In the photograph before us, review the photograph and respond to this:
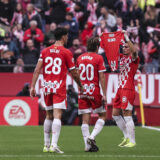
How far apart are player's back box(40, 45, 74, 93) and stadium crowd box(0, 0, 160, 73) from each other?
1148 cm

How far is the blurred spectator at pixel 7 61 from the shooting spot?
23.2m

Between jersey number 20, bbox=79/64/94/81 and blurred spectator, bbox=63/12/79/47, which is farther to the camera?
blurred spectator, bbox=63/12/79/47

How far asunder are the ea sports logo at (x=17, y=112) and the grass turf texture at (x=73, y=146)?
8.05 feet

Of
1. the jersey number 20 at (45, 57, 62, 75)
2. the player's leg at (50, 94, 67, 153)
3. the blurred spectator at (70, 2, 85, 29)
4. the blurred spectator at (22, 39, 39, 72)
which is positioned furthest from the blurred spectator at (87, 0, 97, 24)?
the player's leg at (50, 94, 67, 153)

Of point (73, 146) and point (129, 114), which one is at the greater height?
point (129, 114)

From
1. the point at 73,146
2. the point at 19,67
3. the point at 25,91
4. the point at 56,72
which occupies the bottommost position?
the point at 73,146

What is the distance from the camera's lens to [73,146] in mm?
13758

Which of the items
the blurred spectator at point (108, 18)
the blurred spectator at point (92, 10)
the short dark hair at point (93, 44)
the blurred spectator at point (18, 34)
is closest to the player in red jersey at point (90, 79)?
the short dark hair at point (93, 44)

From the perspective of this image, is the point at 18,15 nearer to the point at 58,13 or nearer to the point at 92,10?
the point at 58,13

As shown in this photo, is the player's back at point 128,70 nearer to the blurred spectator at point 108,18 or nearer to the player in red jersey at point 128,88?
the player in red jersey at point 128,88

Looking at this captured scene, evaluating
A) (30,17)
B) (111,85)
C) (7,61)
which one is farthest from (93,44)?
(30,17)

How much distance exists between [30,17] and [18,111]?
4868 mm

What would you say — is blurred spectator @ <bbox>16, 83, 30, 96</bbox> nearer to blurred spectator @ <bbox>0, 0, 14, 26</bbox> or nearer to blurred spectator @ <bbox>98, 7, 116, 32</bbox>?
blurred spectator @ <bbox>0, 0, 14, 26</bbox>

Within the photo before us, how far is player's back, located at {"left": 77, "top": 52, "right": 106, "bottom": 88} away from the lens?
41.9ft
